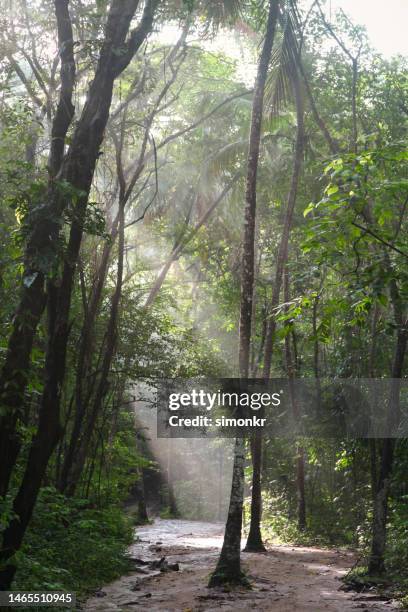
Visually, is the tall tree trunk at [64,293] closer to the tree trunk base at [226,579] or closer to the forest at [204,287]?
the forest at [204,287]

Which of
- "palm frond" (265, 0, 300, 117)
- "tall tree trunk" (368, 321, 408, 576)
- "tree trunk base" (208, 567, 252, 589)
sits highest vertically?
"palm frond" (265, 0, 300, 117)

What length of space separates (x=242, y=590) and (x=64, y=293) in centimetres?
565

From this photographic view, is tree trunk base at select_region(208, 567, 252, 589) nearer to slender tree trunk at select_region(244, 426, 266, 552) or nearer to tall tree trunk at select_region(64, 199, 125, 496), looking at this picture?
tall tree trunk at select_region(64, 199, 125, 496)

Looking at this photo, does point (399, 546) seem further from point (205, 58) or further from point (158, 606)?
point (205, 58)

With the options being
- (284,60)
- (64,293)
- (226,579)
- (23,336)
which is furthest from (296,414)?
(23,336)

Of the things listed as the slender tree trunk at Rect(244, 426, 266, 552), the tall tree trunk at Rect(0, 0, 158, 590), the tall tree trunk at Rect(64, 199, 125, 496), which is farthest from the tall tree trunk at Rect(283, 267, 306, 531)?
the tall tree trunk at Rect(0, 0, 158, 590)

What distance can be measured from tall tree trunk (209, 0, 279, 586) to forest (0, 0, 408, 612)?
0.03m

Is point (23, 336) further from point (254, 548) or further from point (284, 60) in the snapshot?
point (254, 548)

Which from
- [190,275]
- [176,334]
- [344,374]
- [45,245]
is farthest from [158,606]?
[190,275]

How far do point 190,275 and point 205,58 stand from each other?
11207 mm

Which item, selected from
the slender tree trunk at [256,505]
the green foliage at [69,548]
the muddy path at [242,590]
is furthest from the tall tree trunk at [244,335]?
the slender tree trunk at [256,505]

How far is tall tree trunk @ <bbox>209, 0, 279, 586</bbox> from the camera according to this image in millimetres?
10617

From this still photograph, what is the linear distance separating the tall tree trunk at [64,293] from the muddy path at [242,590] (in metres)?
2.60

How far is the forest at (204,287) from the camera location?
7.12 metres
